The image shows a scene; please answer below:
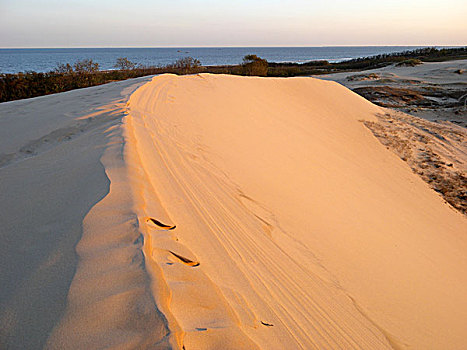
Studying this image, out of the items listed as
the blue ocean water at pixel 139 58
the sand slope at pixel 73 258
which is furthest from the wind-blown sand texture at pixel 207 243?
the blue ocean water at pixel 139 58

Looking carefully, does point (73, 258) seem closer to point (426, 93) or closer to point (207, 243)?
point (207, 243)

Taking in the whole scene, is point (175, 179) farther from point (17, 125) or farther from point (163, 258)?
point (17, 125)

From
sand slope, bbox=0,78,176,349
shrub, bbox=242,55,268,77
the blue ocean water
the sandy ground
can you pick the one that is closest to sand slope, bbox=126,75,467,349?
sand slope, bbox=0,78,176,349

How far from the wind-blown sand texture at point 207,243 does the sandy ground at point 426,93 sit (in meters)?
9.18

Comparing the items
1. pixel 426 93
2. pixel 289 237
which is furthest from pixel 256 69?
pixel 289 237

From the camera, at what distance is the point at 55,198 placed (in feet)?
8.29

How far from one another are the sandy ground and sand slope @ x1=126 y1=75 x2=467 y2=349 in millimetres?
8442

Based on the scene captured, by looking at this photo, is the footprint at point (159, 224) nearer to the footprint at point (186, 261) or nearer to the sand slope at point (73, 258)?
the sand slope at point (73, 258)

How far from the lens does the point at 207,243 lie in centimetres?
227

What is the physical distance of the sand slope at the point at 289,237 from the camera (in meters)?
1.78

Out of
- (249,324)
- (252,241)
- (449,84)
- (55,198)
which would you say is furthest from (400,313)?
(449,84)

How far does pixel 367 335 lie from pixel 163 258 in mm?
1428

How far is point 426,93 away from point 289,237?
18070 mm

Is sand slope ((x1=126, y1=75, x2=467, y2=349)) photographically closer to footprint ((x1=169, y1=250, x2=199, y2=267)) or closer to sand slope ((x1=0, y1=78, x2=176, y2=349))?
footprint ((x1=169, y1=250, x2=199, y2=267))
